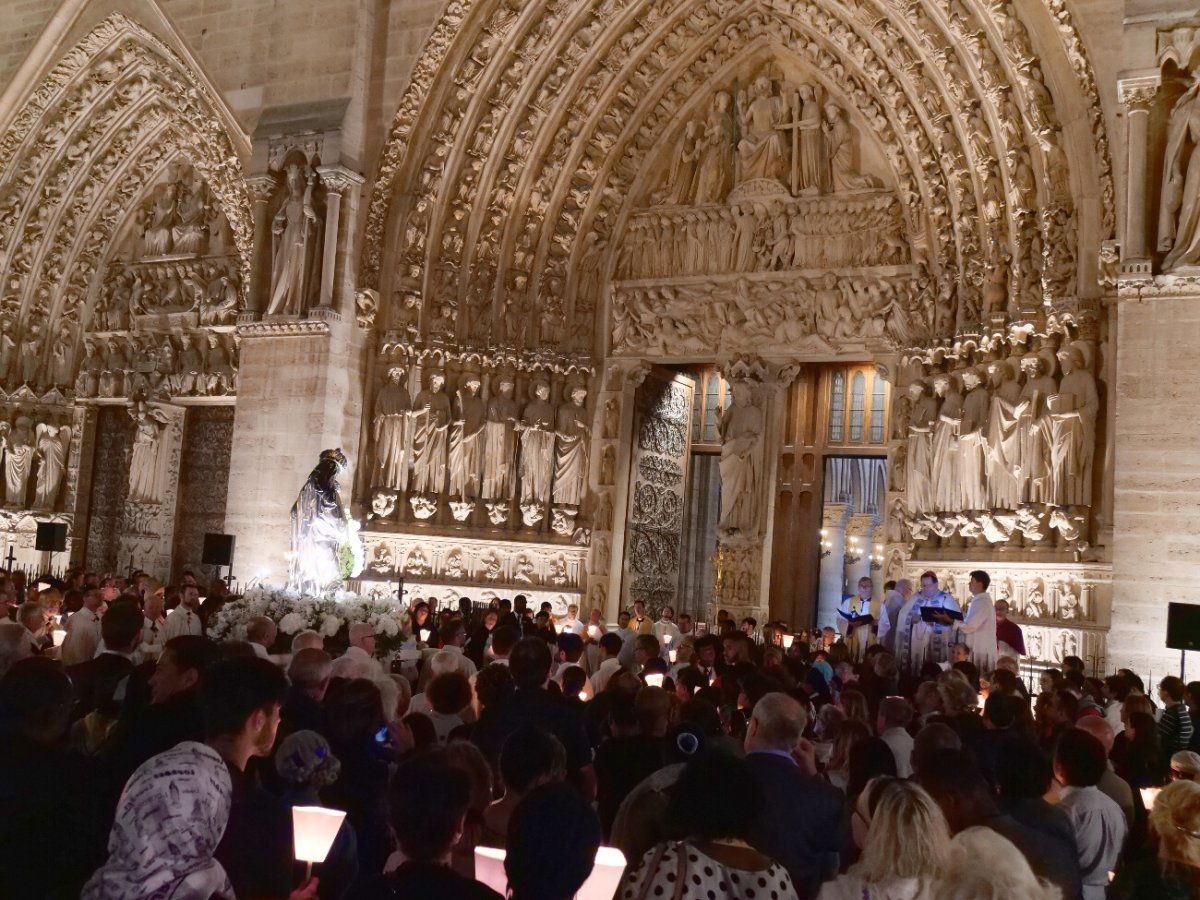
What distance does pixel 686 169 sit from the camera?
623 inches

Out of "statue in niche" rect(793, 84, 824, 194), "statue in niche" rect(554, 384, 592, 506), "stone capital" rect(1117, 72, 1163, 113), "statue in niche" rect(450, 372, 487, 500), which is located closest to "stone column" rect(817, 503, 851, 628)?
"statue in niche" rect(554, 384, 592, 506)

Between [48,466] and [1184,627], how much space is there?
591 inches

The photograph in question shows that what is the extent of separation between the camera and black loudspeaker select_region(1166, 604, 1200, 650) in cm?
894

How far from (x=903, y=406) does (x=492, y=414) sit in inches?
184

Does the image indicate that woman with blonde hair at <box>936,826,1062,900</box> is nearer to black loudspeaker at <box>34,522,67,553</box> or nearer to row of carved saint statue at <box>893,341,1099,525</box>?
row of carved saint statue at <box>893,341,1099,525</box>

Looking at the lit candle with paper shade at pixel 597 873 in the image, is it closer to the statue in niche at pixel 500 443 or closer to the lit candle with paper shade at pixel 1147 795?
the lit candle with paper shade at pixel 1147 795

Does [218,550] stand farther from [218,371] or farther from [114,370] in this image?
[114,370]

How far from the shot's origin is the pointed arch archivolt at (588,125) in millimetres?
13406

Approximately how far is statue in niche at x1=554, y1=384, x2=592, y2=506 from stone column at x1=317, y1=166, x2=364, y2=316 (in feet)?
9.57

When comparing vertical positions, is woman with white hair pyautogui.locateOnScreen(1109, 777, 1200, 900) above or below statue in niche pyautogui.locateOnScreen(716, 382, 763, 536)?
below

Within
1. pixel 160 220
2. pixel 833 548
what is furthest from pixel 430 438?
pixel 833 548

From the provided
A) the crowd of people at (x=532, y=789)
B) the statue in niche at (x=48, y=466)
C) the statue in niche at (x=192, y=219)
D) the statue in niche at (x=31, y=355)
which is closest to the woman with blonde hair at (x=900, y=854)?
the crowd of people at (x=532, y=789)

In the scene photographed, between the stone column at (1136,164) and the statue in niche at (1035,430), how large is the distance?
5.25 ft

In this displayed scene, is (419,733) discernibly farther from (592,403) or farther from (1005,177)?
(592,403)
